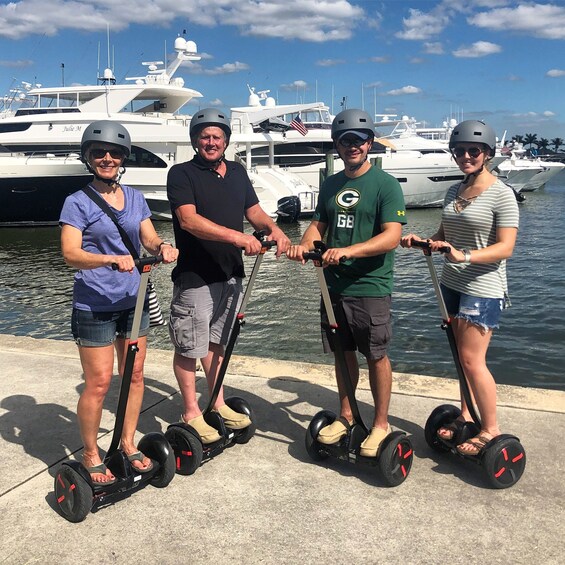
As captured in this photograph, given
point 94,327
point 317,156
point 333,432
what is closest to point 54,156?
point 317,156

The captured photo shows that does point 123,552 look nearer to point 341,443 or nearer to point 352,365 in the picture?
point 341,443

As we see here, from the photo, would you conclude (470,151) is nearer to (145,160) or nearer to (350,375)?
(350,375)

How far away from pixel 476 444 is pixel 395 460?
1.72 ft

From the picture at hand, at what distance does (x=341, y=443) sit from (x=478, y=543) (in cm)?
99

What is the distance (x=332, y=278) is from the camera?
12.2 feet

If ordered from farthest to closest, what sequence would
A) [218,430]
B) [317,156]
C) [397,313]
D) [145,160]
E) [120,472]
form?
→ 1. [317,156]
2. [145,160]
3. [397,313]
4. [218,430]
5. [120,472]

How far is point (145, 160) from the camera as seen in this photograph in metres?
28.1

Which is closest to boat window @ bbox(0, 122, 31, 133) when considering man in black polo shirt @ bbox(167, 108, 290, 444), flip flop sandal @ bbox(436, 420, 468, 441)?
man in black polo shirt @ bbox(167, 108, 290, 444)

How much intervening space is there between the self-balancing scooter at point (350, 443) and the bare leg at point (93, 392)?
1.23 meters

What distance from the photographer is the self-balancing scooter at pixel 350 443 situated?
3354 mm

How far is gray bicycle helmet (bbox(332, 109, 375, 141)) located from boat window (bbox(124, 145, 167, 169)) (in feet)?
83.6

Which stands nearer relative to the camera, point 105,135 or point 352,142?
point 105,135

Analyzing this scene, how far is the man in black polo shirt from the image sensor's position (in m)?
3.60

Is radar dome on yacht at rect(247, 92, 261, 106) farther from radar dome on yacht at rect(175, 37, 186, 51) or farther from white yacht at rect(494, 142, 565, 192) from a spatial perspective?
white yacht at rect(494, 142, 565, 192)
